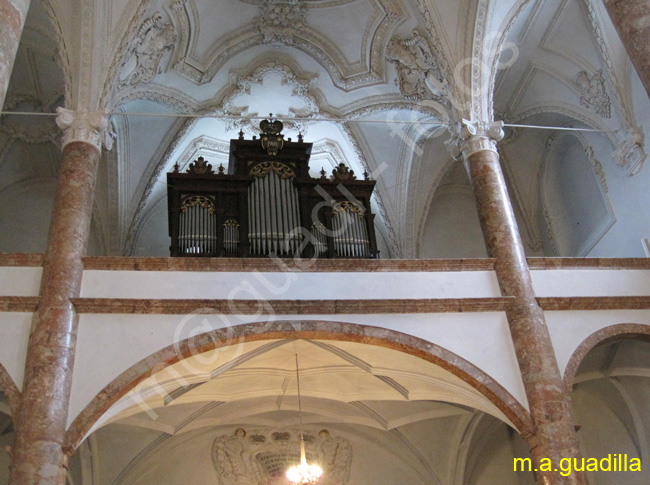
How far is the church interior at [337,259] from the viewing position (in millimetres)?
7766

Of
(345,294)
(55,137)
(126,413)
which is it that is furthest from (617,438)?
(55,137)

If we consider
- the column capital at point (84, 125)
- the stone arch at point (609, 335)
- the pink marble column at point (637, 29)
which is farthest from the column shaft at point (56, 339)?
the pink marble column at point (637, 29)

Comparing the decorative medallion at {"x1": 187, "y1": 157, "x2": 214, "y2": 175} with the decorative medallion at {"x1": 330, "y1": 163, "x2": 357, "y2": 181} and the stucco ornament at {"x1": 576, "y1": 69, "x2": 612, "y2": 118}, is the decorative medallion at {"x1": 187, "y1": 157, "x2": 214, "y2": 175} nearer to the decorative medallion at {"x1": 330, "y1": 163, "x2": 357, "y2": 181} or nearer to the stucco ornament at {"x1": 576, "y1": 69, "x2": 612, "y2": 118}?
the decorative medallion at {"x1": 330, "y1": 163, "x2": 357, "y2": 181}

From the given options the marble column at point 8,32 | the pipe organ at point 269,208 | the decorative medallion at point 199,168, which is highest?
the decorative medallion at point 199,168

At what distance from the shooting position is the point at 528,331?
317 inches

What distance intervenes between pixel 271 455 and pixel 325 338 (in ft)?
14.7

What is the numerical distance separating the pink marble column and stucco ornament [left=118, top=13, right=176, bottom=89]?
6475 mm

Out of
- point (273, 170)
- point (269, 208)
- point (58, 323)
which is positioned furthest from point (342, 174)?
point (58, 323)

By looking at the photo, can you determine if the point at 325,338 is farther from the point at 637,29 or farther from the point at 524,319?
the point at 637,29

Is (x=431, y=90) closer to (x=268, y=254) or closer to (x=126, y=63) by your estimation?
(x=268, y=254)

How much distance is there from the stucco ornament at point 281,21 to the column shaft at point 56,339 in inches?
180

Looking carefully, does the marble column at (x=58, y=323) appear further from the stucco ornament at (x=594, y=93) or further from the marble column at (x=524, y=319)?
the stucco ornament at (x=594, y=93)

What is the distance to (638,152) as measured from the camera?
10.3 m

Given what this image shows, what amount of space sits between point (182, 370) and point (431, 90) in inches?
233
